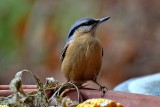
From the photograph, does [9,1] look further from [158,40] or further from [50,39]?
[158,40]

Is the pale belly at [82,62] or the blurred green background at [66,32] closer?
the pale belly at [82,62]

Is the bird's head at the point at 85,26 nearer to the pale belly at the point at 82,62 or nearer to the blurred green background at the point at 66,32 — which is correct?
the pale belly at the point at 82,62

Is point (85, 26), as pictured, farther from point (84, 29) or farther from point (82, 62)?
point (82, 62)

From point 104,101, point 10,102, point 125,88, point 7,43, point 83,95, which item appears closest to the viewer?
point 104,101

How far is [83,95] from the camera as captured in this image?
93.2 inches

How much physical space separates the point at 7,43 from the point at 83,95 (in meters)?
3.23

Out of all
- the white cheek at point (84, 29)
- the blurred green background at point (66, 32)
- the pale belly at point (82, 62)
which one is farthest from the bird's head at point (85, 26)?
the blurred green background at point (66, 32)

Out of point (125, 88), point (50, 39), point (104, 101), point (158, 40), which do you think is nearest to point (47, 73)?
point (50, 39)

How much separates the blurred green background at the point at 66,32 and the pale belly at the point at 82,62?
2.43 meters

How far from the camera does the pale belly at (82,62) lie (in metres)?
2.96

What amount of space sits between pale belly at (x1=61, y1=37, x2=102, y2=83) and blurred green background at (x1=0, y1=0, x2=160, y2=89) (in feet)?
7.97

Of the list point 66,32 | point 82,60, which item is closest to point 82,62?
point 82,60

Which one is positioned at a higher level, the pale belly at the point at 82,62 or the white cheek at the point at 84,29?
the white cheek at the point at 84,29

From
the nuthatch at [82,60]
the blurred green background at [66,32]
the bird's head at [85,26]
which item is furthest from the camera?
the blurred green background at [66,32]
